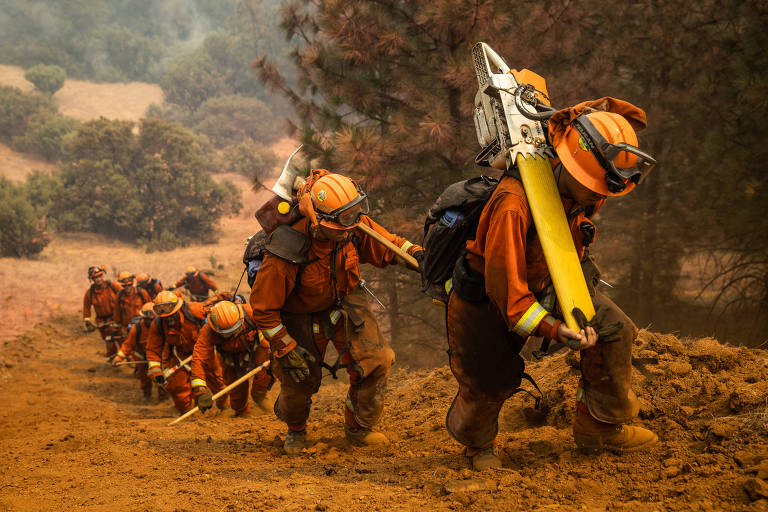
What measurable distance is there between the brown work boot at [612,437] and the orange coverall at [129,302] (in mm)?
9979

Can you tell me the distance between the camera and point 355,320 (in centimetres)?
438

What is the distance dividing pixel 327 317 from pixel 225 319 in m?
2.24

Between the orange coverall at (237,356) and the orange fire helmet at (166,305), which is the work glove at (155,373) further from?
the orange coverall at (237,356)

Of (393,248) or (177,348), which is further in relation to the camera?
(177,348)

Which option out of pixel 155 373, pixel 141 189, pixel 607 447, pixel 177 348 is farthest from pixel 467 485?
pixel 141 189

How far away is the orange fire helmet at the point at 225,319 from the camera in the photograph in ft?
20.7

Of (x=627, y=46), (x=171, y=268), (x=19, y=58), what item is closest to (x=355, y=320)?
(x=627, y=46)

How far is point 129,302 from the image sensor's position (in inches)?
433

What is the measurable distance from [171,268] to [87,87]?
45481 millimetres

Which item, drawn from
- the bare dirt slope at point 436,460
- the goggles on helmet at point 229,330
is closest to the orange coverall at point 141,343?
the bare dirt slope at point 436,460

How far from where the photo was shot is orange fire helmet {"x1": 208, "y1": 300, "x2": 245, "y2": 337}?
6.30 m

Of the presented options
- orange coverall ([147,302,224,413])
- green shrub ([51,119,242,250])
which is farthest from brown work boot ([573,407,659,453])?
green shrub ([51,119,242,250])

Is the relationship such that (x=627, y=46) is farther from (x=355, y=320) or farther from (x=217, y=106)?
(x=217, y=106)

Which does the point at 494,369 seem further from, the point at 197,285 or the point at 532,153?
the point at 197,285
